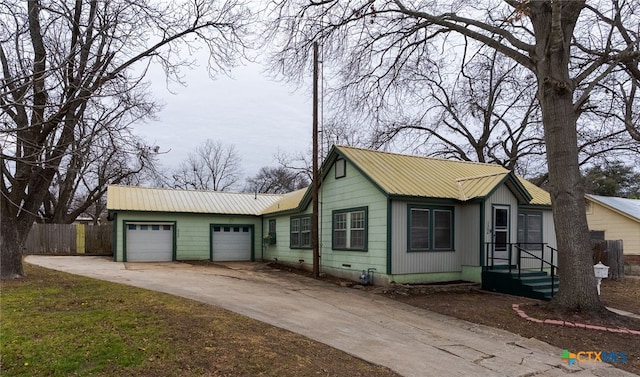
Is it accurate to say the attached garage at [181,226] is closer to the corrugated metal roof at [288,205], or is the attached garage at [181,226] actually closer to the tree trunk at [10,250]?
the corrugated metal roof at [288,205]

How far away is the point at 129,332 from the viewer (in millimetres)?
6625

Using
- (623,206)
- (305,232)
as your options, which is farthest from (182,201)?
(623,206)

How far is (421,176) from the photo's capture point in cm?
1511

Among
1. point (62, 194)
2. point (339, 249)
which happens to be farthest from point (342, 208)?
point (62, 194)

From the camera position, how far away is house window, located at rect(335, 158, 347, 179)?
51.1 feet

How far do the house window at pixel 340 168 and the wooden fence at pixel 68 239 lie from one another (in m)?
16.0

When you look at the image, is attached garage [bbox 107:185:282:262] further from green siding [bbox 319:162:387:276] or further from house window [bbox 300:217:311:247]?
green siding [bbox 319:162:387:276]

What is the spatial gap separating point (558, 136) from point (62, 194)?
31.5 meters

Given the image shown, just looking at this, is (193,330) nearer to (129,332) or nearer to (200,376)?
(129,332)

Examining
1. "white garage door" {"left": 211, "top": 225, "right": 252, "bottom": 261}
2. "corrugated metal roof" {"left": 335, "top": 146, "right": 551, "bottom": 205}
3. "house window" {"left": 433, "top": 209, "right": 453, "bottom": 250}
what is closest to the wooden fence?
"white garage door" {"left": 211, "top": 225, "right": 252, "bottom": 261}

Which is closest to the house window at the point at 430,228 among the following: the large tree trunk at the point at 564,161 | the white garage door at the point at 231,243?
the large tree trunk at the point at 564,161

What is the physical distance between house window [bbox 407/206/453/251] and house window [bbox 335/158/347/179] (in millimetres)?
3032

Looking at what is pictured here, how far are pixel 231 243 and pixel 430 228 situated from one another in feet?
39.8

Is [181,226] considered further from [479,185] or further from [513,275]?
[513,275]
